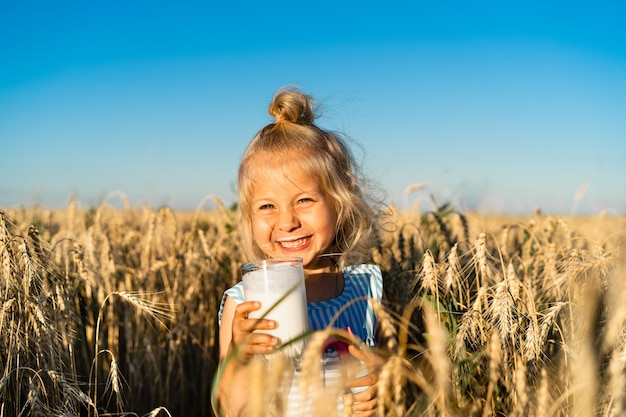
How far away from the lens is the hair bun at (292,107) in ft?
6.66

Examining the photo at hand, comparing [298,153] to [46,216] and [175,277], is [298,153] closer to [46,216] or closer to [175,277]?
[175,277]

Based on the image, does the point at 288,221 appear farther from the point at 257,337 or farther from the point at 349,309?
the point at 257,337

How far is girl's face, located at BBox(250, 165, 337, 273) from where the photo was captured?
1.79 m

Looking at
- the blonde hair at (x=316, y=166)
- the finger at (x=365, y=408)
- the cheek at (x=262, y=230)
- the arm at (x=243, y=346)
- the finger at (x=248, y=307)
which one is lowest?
the finger at (x=365, y=408)

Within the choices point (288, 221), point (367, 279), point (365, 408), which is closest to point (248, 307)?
point (365, 408)

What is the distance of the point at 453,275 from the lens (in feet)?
5.33

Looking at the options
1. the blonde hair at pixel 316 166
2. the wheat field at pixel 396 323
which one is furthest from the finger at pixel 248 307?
the blonde hair at pixel 316 166

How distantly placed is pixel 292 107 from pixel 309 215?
0.46m

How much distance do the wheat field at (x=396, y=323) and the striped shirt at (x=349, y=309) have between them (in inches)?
5.0

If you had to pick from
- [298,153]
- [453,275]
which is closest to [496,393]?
[453,275]

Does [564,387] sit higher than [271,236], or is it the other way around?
[271,236]

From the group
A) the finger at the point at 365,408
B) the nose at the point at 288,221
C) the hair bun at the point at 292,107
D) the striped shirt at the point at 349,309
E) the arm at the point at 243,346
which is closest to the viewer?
the arm at the point at 243,346

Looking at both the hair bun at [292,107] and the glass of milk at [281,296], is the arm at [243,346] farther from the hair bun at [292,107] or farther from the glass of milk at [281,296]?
the hair bun at [292,107]

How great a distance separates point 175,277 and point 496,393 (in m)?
1.98
